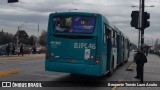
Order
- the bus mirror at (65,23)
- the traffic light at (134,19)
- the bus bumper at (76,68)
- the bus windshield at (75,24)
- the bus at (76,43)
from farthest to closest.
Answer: the traffic light at (134,19), the bus mirror at (65,23), the bus windshield at (75,24), the bus at (76,43), the bus bumper at (76,68)

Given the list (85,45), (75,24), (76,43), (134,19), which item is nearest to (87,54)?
(85,45)

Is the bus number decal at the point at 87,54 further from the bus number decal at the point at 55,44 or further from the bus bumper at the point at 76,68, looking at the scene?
the bus number decal at the point at 55,44

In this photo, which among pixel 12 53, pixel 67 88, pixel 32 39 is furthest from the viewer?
pixel 32 39

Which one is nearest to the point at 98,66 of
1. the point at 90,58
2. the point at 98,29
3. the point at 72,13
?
the point at 90,58

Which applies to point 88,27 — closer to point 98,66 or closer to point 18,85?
point 98,66

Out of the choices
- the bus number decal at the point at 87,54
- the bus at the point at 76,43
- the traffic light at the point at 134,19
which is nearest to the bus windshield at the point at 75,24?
the bus at the point at 76,43

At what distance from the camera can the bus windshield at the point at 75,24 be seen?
1616 centimetres

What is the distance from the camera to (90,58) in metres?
15.8

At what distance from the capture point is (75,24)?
1631 cm

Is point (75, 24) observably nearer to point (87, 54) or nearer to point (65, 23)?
point (65, 23)

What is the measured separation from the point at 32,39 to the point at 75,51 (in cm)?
14995

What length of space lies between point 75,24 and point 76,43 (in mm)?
838

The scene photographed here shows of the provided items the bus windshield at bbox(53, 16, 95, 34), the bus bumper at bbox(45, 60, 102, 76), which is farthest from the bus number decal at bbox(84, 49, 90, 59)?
the bus windshield at bbox(53, 16, 95, 34)

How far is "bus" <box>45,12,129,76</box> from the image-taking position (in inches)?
624
